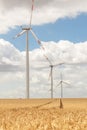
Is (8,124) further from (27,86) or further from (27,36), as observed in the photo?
(27,36)

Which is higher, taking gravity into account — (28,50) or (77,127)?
(28,50)

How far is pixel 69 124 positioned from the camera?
18.7 meters

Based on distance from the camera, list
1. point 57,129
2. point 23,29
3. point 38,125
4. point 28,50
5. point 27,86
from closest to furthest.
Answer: point 57,129
point 38,125
point 27,86
point 28,50
point 23,29

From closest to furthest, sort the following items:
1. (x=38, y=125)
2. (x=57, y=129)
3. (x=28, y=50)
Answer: (x=57, y=129) < (x=38, y=125) < (x=28, y=50)

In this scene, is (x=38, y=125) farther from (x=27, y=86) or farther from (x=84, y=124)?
(x=27, y=86)

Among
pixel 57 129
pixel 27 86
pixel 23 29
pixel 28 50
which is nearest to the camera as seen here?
pixel 57 129

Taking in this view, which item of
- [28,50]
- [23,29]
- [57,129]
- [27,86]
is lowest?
[57,129]

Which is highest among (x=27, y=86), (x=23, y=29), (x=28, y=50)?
(x=23, y=29)

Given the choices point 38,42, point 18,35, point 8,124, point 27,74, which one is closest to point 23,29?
point 18,35

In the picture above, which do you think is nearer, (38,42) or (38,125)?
(38,125)

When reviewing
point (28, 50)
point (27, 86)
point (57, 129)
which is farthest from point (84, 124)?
point (28, 50)

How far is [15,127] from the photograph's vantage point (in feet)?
57.5

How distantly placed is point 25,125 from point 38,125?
2.06 feet

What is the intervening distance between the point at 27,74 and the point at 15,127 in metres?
61.0
